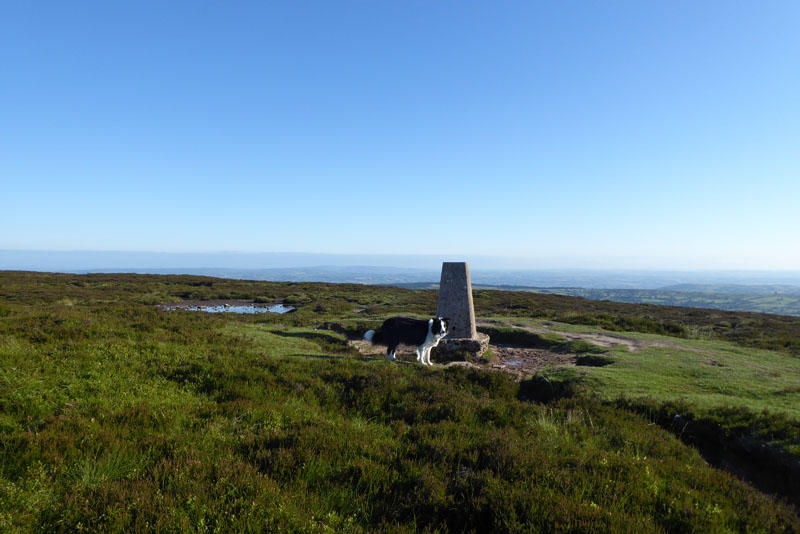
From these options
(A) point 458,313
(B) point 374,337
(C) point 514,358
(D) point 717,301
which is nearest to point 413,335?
(B) point 374,337

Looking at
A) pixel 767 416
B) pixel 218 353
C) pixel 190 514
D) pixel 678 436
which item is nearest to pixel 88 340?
pixel 218 353

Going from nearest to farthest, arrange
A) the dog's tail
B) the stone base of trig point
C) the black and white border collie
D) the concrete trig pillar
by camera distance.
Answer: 1. the black and white border collie
2. the dog's tail
3. the stone base of trig point
4. the concrete trig pillar

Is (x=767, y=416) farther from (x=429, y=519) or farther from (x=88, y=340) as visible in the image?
(x=88, y=340)

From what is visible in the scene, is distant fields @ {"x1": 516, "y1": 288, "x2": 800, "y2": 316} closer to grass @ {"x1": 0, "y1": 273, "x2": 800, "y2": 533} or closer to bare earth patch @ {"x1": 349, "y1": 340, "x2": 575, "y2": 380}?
bare earth patch @ {"x1": 349, "y1": 340, "x2": 575, "y2": 380}

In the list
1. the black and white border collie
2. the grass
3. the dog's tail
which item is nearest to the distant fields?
the black and white border collie

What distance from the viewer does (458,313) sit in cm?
1617

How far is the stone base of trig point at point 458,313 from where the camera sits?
50.7ft

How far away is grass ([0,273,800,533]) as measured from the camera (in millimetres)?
3766

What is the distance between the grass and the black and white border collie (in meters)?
3.73

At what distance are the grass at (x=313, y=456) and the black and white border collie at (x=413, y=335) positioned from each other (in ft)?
12.3

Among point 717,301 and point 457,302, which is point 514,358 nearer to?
point 457,302

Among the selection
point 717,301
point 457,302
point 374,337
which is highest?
point 457,302

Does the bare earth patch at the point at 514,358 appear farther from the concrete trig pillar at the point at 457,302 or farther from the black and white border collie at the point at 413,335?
the concrete trig pillar at the point at 457,302

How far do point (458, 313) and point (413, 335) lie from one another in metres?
3.45
